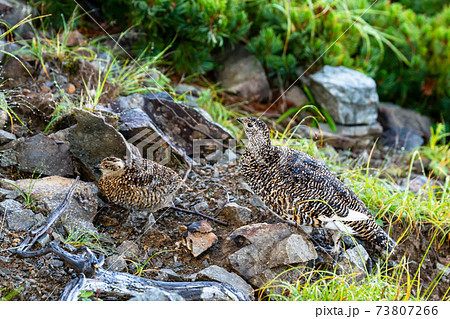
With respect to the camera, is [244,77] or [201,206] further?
[244,77]

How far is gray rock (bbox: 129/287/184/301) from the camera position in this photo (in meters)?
3.00

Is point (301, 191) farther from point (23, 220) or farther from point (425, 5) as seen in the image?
point (425, 5)

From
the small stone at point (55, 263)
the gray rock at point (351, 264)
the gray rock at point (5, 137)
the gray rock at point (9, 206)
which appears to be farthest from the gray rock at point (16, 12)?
the gray rock at point (351, 264)

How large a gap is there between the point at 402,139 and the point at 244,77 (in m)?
2.89

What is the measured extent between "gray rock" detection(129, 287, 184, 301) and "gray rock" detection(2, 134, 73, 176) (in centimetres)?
180

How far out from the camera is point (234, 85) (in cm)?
729

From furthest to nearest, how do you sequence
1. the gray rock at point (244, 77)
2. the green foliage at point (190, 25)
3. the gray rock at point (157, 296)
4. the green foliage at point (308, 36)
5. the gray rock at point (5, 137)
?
1. the gray rock at point (244, 77)
2. the green foliage at point (308, 36)
3. the green foliage at point (190, 25)
4. the gray rock at point (5, 137)
5. the gray rock at point (157, 296)

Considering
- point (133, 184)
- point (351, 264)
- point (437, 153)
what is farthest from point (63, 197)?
point (437, 153)

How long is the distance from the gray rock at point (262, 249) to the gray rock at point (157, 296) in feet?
2.30

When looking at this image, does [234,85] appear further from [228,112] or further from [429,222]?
[429,222]

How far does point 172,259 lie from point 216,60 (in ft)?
14.3

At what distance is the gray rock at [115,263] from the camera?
3.59 metres

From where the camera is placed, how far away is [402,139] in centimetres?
774

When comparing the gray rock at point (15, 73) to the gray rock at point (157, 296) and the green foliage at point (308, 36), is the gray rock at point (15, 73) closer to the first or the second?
the green foliage at point (308, 36)
